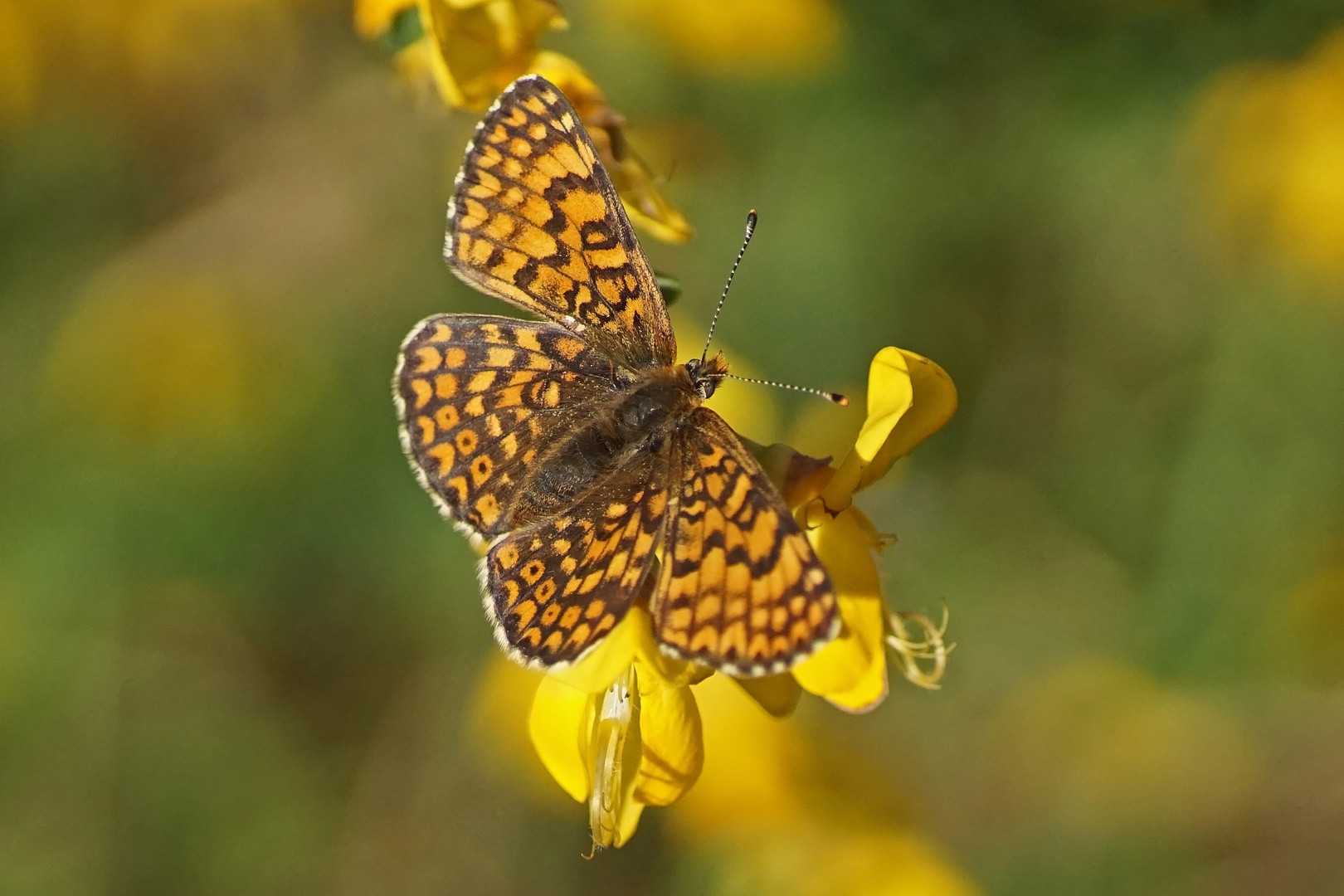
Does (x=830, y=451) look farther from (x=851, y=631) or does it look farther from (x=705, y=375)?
(x=851, y=631)

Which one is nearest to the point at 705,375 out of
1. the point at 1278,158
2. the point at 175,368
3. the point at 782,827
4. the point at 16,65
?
the point at 782,827

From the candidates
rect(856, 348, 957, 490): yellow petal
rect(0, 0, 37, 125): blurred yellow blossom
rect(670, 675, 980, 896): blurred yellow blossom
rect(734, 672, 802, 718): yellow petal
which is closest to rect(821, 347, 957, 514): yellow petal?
rect(856, 348, 957, 490): yellow petal

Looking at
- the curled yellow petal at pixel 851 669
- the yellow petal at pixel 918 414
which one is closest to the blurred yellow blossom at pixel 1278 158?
the yellow petal at pixel 918 414

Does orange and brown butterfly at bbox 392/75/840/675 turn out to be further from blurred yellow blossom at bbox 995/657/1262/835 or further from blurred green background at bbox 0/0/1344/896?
blurred yellow blossom at bbox 995/657/1262/835

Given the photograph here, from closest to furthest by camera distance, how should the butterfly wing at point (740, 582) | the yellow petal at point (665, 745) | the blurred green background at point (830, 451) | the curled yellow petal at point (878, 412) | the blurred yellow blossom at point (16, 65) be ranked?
the butterfly wing at point (740, 582), the curled yellow petal at point (878, 412), the yellow petal at point (665, 745), the blurred green background at point (830, 451), the blurred yellow blossom at point (16, 65)

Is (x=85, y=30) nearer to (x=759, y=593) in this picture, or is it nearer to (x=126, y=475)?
(x=126, y=475)

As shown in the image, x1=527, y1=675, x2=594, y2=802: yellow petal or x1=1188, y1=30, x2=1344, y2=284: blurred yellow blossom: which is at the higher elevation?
x1=1188, y1=30, x2=1344, y2=284: blurred yellow blossom

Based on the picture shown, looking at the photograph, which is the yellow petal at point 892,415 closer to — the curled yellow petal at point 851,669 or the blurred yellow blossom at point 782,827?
the curled yellow petal at point 851,669
